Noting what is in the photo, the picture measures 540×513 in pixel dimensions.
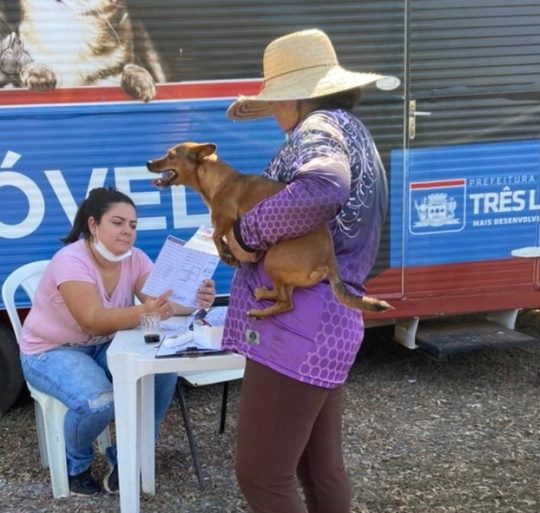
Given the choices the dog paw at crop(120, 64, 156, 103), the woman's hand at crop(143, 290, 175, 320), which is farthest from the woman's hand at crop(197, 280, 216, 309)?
the dog paw at crop(120, 64, 156, 103)

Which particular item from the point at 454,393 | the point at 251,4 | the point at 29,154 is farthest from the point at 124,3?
the point at 454,393

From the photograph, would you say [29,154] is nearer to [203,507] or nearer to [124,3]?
[124,3]

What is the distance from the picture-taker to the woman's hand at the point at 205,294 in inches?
109

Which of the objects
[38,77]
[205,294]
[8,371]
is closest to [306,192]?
[205,294]

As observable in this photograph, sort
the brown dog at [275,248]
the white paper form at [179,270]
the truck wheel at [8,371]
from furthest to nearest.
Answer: the truck wheel at [8,371]
the white paper form at [179,270]
the brown dog at [275,248]

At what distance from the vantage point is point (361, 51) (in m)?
3.90

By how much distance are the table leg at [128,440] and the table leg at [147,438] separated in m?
0.18

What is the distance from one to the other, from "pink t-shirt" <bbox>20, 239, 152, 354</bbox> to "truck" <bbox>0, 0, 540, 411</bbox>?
0.80 metres

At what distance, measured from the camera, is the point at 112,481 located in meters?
2.97

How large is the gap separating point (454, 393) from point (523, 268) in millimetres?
873

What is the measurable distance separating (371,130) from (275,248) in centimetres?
247

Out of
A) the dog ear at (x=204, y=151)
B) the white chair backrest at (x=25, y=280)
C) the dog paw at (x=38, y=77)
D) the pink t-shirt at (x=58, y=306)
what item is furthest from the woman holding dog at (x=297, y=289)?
the dog paw at (x=38, y=77)

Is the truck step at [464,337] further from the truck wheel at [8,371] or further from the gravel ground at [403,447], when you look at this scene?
the truck wheel at [8,371]

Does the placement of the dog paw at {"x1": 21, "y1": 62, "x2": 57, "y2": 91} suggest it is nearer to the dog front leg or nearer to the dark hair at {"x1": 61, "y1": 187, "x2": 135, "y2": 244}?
the dark hair at {"x1": 61, "y1": 187, "x2": 135, "y2": 244}
